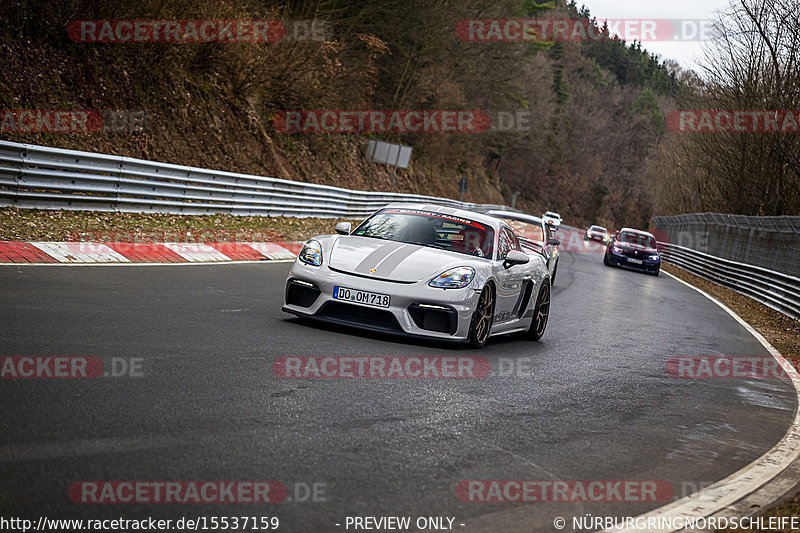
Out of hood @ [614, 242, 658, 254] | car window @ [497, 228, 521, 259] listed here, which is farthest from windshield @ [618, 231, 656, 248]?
car window @ [497, 228, 521, 259]

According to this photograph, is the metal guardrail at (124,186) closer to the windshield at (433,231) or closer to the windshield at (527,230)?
the windshield at (527,230)

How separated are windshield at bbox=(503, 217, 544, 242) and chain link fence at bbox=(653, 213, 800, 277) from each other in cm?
673

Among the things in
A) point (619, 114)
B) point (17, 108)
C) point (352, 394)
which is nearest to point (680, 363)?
point (352, 394)

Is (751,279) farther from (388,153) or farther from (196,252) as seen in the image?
(388,153)

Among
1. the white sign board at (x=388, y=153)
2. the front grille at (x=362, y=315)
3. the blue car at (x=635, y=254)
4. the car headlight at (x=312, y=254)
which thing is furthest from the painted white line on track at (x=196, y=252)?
the white sign board at (x=388, y=153)

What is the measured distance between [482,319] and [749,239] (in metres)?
21.4

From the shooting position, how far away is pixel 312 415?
18.2ft

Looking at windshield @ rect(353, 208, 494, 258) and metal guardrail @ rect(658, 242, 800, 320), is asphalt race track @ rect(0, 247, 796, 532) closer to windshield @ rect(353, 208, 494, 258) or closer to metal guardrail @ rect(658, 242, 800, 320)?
windshield @ rect(353, 208, 494, 258)

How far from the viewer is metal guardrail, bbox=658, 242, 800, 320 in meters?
20.6

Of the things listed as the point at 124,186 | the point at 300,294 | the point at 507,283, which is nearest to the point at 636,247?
the point at 124,186

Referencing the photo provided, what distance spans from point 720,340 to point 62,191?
11063 millimetres

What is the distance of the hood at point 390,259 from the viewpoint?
28.4 ft

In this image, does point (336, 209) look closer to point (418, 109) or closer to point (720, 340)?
point (720, 340)

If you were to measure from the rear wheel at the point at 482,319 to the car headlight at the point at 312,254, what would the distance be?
1.63 meters
